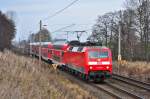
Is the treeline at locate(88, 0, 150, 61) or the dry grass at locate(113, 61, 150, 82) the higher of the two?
the treeline at locate(88, 0, 150, 61)

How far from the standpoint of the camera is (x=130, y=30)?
69.1 m

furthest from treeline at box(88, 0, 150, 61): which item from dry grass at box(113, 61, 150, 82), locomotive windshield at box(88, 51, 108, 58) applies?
locomotive windshield at box(88, 51, 108, 58)

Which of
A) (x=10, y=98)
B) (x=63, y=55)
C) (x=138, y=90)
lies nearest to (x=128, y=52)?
(x=63, y=55)

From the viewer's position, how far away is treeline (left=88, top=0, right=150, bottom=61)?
63562mm

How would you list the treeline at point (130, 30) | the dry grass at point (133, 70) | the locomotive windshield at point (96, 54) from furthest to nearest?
the treeline at point (130, 30) < the dry grass at point (133, 70) < the locomotive windshield at point (96, 54)

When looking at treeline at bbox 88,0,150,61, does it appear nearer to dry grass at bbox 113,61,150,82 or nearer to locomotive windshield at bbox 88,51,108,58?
dry grass at bbox 113,61,150,82

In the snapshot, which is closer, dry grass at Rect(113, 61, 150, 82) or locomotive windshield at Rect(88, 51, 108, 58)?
locomotive windshield at Rect(88, 51, 108, 58)

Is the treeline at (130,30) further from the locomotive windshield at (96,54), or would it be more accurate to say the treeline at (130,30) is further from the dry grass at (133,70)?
the locomotive windshield at (96,54)

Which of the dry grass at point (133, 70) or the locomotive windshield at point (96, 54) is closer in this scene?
the locomotive windshield at point (96, 54)

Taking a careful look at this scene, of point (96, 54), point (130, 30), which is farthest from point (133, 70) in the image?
point (130, 30)

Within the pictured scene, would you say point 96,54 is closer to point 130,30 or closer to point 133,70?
point 133,70

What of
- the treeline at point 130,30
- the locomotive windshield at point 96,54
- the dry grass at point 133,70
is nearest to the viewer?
the locomotive windshield at point 96,54

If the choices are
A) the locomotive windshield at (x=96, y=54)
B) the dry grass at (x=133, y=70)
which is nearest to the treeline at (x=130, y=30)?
the dry grass at (x=133, y=70)

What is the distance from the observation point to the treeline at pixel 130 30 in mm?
63562
